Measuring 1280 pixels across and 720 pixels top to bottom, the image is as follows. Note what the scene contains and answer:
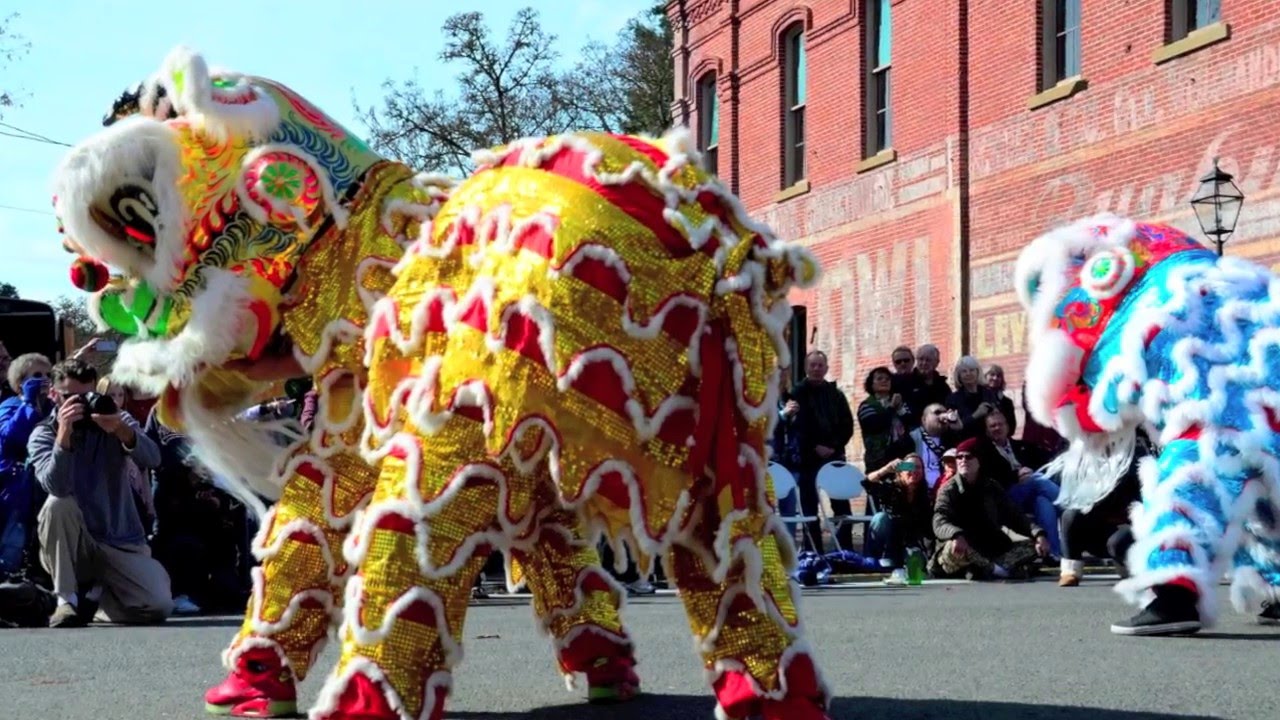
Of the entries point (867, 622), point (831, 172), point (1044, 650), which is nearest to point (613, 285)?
point (1044, 650)

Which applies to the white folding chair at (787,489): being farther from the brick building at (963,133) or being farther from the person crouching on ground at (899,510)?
the brick building at (963,133)

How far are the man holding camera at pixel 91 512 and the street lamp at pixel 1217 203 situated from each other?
8.75 metres

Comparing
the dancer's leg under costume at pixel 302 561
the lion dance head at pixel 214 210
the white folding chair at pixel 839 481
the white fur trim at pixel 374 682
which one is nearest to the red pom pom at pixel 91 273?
the lion dance head at pixel 214 210

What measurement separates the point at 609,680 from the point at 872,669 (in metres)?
1.27

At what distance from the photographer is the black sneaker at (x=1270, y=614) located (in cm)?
766

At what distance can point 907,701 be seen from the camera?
524 centimetres

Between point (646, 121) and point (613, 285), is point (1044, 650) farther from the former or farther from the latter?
point (646, 121)

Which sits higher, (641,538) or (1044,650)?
(641,538)

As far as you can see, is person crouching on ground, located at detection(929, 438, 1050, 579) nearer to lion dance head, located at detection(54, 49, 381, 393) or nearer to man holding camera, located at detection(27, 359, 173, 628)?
man holding camera, located at detection(27, 359, 173, 628)

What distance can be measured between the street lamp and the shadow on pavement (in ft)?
33.2

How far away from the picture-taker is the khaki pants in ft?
31.7

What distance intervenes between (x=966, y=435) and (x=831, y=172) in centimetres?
1043

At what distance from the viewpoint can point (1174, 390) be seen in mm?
6953

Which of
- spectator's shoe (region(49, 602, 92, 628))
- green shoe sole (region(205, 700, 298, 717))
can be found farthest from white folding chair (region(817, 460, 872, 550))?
green shoe sole (region(205, 700, 298, 717))
